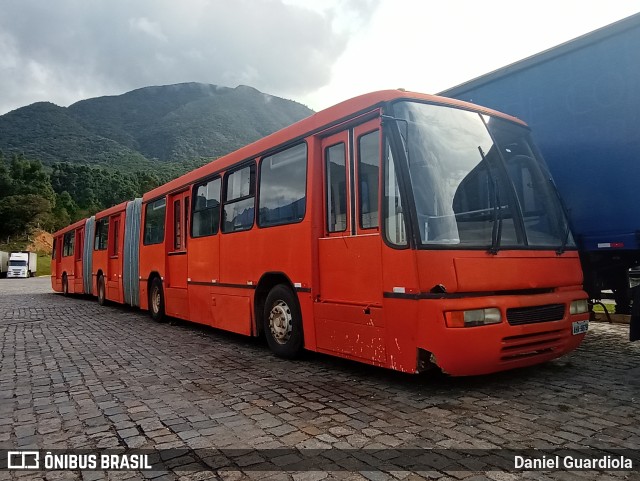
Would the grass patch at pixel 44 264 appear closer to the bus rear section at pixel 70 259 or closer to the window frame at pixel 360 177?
the bus rear section at pixel 70 259

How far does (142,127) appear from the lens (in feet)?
486

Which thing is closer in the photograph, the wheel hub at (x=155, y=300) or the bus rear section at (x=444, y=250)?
the bus rear section at (x=444, y=250)

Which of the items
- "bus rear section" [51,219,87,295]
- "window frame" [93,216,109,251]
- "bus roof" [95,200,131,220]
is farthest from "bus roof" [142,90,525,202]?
"bus rear section" [51,219,87,295]

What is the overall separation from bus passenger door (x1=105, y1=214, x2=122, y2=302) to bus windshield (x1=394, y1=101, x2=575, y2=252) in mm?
11254

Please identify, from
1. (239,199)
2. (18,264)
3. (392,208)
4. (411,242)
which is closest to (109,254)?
(239,199)

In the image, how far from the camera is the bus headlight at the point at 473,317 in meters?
4.33

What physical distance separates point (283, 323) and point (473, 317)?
110 inches

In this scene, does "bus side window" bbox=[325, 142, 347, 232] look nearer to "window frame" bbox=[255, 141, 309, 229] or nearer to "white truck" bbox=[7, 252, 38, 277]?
"window frame" bbox=[255, 141, 309, 229]

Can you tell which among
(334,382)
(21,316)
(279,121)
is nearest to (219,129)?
(279,121)

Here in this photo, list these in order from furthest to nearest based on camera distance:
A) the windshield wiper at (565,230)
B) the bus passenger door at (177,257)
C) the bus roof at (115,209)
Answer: the bus roof at (115,209), the bus passenger door at (177,257), the windshield wiper at (565,230)

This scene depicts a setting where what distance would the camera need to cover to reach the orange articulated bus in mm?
4473

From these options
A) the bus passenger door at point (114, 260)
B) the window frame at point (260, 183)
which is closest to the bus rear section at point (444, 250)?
the window frame at point (260, 183)

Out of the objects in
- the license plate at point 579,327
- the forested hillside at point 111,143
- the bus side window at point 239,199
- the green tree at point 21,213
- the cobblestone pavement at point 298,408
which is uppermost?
the forested hillside at point 111,143

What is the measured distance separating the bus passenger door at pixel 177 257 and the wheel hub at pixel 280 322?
3334 mm
